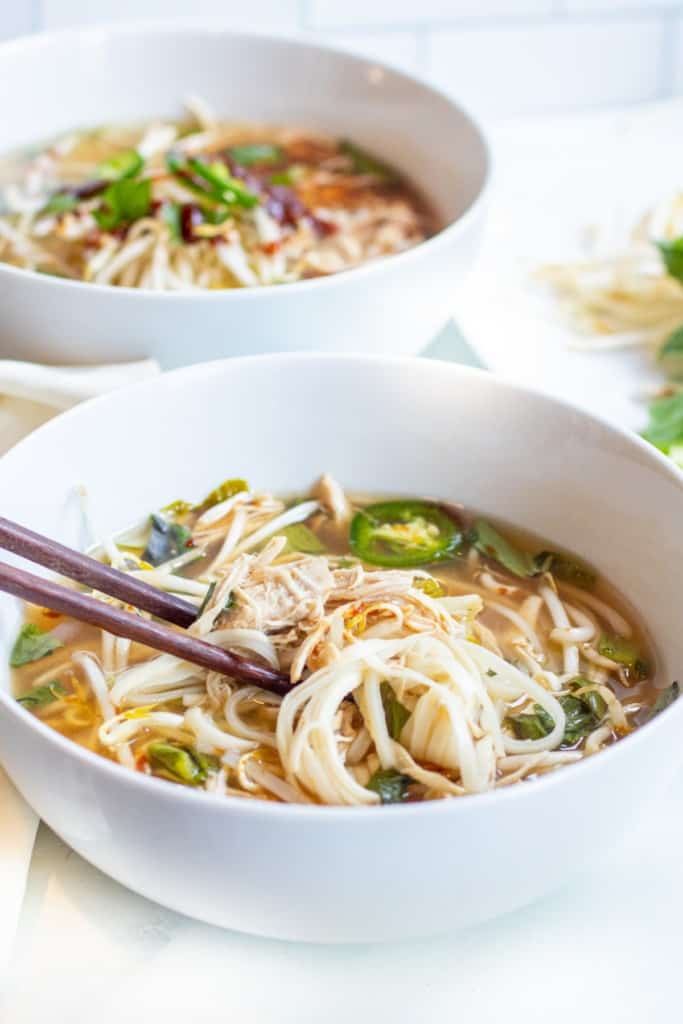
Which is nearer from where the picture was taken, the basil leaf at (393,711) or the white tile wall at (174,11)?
the basil leaf at (393,711)

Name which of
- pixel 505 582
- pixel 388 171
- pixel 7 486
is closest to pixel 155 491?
pixel 7 486

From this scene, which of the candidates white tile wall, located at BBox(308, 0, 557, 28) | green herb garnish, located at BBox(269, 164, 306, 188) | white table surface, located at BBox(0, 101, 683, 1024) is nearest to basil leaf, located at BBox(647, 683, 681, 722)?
white table surface, located at BBox(0, 101, 683, 1024)

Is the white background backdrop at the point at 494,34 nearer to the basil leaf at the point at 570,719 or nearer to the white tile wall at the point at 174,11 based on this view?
the white tile wall at the point at 174,11

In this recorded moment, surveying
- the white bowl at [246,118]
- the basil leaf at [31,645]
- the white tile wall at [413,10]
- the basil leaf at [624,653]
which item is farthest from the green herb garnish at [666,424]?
the white tile wall at [413,10]

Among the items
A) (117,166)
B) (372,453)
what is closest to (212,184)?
(117,166)

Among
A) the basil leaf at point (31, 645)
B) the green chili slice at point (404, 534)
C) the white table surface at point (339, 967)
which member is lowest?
the white table surface at point (339, 967)

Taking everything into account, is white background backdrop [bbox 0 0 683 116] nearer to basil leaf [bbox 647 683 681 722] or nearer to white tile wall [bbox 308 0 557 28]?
white tile wall [bbox 308 0 557 28]
